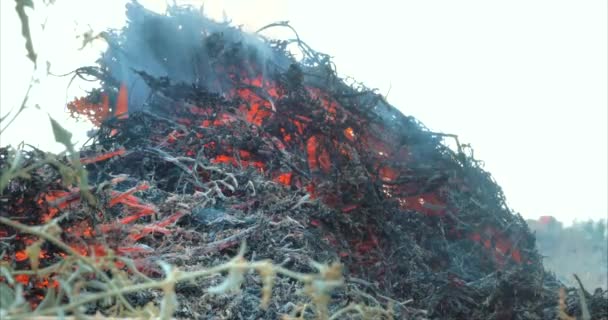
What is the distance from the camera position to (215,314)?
2.26 meters

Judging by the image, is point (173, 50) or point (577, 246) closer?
point (173, 50)

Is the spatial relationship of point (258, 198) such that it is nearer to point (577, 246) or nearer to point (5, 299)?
point (5, 299)

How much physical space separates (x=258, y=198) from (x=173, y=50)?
2045mm

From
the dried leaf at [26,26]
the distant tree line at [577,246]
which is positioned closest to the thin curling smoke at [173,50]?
the dried leaf at [26,26]

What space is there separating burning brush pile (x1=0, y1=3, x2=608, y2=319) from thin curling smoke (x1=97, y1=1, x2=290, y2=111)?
1 centimetres

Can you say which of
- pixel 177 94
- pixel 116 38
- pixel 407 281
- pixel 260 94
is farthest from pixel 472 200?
pixel 116 38

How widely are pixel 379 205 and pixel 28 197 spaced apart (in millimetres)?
2228

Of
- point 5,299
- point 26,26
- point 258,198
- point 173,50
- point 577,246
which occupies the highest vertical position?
point 577,246

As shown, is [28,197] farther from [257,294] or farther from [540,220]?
[540,220]

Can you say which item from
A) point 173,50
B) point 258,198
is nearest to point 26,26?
point 258,198

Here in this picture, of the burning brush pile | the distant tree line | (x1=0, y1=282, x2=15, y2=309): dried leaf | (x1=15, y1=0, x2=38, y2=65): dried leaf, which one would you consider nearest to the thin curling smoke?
the burning brush pile

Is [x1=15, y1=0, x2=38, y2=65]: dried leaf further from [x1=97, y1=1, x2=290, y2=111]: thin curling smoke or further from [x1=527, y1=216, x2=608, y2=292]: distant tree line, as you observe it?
[x1=527, y1=216, x2=608, y2=292]: distant tree line

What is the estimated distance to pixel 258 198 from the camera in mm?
3422

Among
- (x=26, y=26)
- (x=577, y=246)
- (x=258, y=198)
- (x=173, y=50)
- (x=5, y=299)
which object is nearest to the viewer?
(x=5, y=299)
